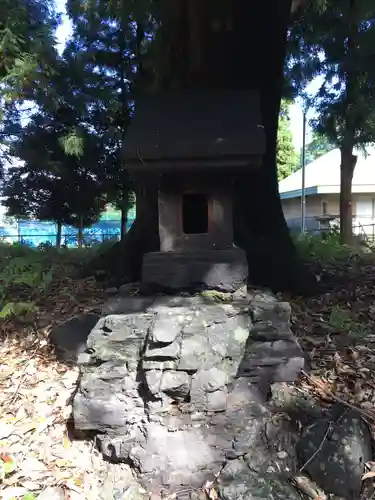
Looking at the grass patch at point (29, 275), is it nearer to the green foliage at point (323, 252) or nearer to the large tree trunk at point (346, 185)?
the green foliage at point (323, 252)

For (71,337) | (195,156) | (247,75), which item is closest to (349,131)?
(247,75)

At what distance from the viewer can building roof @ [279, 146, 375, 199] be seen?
754 inches

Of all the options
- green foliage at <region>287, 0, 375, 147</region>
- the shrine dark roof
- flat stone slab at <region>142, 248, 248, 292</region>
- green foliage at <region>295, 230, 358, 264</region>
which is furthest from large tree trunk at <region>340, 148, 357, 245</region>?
flat stone slab at <region>142, 248, 248, 292</region>

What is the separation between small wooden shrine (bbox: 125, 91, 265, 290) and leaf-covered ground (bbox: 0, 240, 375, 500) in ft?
4.08

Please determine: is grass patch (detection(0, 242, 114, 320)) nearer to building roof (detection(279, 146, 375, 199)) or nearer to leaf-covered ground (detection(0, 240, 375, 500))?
leaf-covered ground (detection(0, 240, 375, 500))

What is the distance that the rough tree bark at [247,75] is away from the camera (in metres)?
4.92

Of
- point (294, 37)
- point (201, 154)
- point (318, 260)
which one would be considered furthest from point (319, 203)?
point (201, 154)

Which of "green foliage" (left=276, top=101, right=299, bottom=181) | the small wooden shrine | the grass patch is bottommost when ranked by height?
the grass patch

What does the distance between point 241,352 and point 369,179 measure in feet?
58.5

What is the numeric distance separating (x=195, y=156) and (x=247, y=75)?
1808 mm

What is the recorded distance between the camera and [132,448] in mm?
3184

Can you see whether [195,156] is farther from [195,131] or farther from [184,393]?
[184,393]

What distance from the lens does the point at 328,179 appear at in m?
20.7

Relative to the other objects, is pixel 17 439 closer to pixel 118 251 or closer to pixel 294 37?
pixel 118 251
